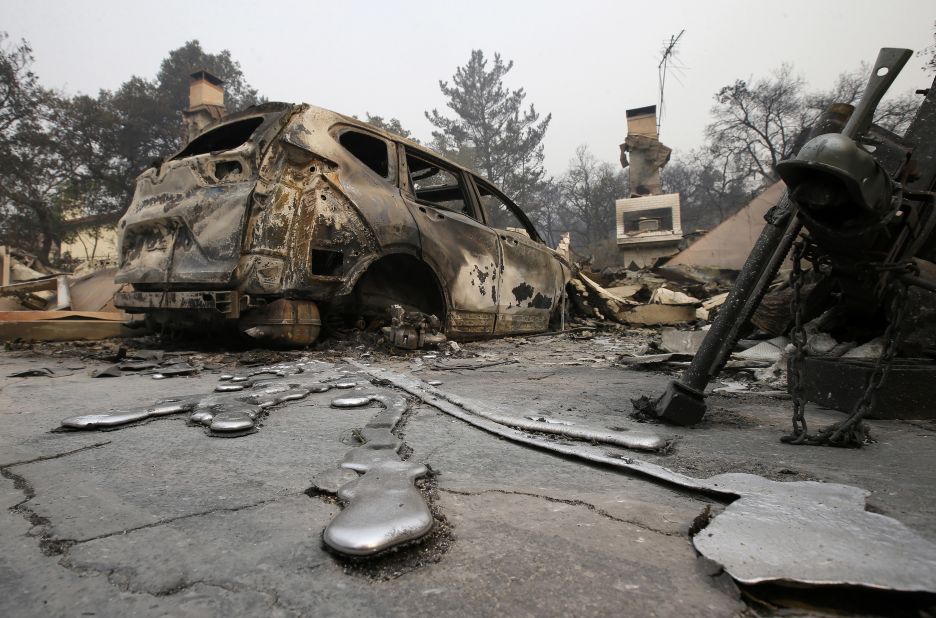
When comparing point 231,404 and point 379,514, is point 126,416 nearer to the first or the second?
point 231,404

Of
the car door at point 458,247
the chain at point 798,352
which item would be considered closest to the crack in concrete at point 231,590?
the chain at point 798,352

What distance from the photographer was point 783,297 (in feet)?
10.3

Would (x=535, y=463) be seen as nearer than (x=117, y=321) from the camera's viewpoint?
Yes

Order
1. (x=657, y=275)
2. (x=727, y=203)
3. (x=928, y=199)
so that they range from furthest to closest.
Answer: (x=727, y=203) < (x=657, y=275) < (x=928, y=199)

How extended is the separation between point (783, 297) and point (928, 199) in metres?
1.99

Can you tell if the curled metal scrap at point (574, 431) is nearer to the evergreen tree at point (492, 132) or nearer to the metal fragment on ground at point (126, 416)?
the metal fragment on ground at point (126, 416)

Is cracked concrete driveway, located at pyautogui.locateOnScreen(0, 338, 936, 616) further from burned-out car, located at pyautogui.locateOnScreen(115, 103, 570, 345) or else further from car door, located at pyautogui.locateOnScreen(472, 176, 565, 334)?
car door, located at pyautogui.locateOnScreen(472, 176, 565, 334)

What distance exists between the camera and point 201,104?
17531mm

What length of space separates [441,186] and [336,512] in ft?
15.5

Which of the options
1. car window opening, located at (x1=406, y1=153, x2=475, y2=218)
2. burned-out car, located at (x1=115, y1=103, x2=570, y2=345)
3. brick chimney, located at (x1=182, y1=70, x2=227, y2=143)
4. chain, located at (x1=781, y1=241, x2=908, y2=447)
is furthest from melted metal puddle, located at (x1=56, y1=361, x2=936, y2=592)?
brick chimney, located at (x1=182, y1=70, x2=227, y2=143)

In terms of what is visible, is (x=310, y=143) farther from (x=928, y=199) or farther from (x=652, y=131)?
(x=652, y=131)

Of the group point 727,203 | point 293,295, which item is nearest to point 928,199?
point 293,295

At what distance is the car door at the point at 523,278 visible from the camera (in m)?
4.64

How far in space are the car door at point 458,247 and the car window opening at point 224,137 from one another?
1.17 m
